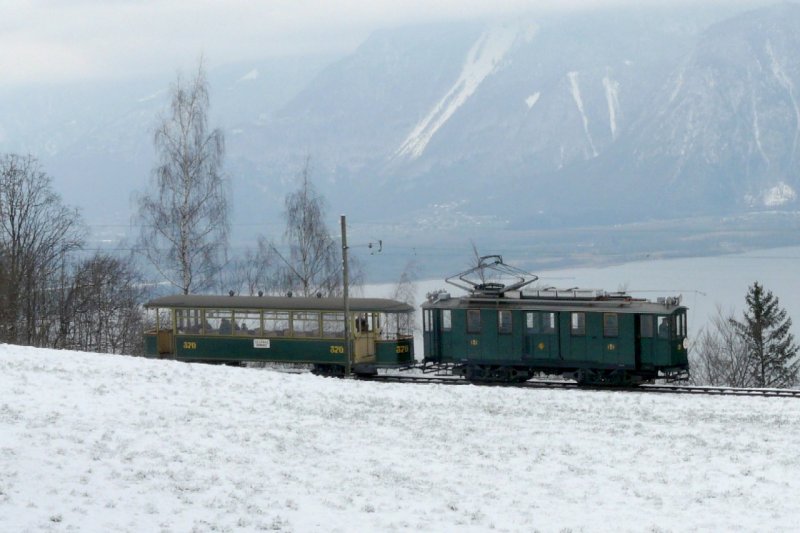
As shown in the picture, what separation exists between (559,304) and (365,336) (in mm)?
6035

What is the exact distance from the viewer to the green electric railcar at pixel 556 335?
1363 inches

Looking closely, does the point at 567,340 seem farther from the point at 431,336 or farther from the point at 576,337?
the point at 431,336

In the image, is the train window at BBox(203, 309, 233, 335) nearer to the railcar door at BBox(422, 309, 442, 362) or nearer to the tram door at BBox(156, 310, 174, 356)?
the tram door at BBox(156, 310, 174, 356)

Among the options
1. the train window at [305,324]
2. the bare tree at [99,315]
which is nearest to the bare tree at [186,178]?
the train window at [305,324]

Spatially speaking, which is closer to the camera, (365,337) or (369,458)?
(369,458)

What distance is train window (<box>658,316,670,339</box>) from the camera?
34.4 m

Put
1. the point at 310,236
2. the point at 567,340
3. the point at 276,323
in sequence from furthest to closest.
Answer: the point at 310,236 < the point at 276,323 < the point at 567,340

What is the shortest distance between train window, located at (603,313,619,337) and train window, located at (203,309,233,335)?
11815 millimetres

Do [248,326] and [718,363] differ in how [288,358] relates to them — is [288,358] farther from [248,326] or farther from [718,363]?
[718,363]

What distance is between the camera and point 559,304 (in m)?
35.7

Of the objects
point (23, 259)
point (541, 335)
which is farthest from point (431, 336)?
point (23, 259)

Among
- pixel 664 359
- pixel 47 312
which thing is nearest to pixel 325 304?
pixel 664 359

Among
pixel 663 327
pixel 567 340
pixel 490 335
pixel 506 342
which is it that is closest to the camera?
pixel 663 327

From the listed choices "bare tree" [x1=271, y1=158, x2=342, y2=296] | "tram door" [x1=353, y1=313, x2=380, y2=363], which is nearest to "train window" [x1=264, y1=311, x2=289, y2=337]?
"tram door" [x1=353, y1=313, x2=380, y2=363]
